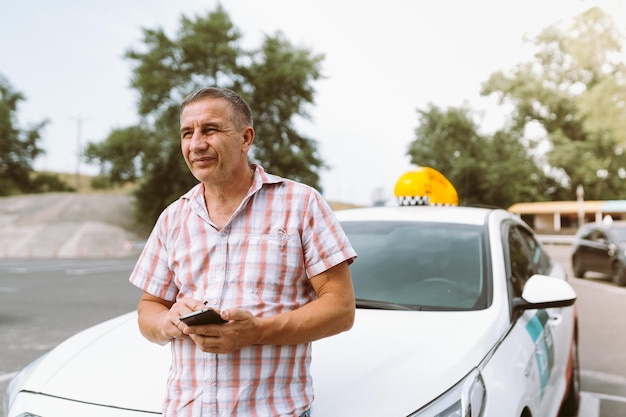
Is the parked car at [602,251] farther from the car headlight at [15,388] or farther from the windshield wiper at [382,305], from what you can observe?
the car headlight at [15,388]

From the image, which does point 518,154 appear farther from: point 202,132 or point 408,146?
point 202,132

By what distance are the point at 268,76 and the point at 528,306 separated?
36.0 m

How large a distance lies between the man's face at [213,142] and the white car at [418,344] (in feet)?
2.43

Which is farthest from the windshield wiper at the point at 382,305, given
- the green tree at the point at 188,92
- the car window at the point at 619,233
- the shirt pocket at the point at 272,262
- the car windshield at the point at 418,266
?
the green tree at the point at 188,92

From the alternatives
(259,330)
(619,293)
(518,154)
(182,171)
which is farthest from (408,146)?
(259,330)

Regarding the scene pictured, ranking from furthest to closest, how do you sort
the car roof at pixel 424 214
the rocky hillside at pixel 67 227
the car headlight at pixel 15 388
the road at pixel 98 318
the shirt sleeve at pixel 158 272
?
1. the rocky hillside at pixel 67 227
2. the road at pixel 98 318
3. the car roof at pixel 424 214
4. the car headlight at pixel 15 388
5. the shirt sleeve at pixel 158 272

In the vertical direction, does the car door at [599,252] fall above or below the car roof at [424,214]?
below

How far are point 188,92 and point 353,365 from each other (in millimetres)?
35775

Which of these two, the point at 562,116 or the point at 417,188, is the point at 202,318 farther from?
the point at 562,116

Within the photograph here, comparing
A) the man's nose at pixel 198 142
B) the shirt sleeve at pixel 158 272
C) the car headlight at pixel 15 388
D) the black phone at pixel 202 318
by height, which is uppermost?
the man's nose at pixel 198 142

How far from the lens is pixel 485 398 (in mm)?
2070

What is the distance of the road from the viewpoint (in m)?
5.18

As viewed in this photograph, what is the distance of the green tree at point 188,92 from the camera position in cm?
3488

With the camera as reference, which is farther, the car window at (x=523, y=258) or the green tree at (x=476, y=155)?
the green tree at (x=476, y=155)
